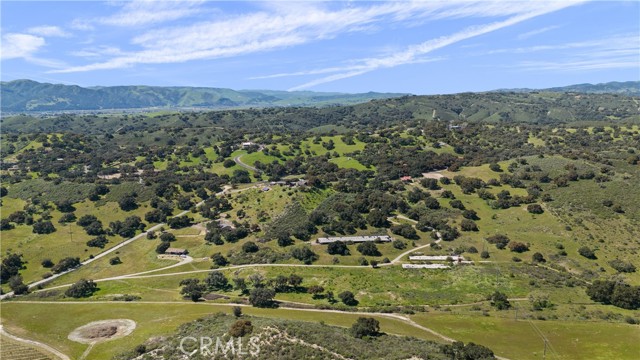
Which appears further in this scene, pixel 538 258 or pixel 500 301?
pixel 538 258

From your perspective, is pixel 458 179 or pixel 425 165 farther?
pixel 425 165

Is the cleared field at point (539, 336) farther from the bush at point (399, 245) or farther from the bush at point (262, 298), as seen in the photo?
the bush at point (399, 245)

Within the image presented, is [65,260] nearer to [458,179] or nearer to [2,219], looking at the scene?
[2,219]

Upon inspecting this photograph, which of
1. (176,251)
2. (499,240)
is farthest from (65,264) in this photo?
(499,240)

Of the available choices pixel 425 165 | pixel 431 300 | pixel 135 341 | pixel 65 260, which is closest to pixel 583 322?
pixel 431 300

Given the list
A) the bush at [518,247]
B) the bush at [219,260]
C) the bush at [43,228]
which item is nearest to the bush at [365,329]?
the bush at [219,260]

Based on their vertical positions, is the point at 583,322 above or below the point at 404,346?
below

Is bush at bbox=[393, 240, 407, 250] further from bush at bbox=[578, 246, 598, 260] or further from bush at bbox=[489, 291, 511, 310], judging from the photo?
bush at bbox=[578, 246, 598, 260]

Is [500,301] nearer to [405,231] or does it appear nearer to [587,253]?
[587,253]
